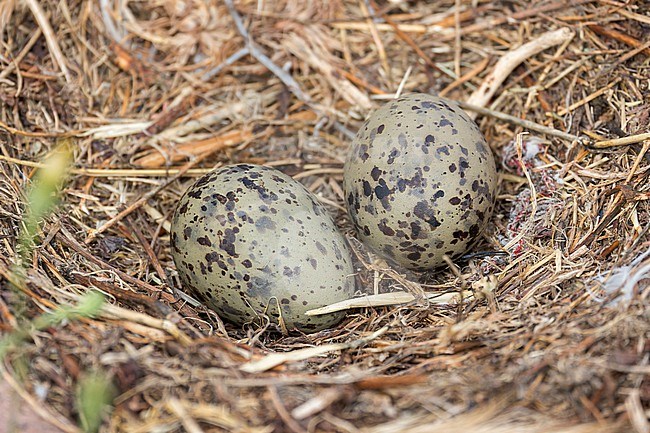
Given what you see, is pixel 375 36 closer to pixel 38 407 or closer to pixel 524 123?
pixel 524 123

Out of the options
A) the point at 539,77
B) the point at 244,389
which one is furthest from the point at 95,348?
the point at 539,77

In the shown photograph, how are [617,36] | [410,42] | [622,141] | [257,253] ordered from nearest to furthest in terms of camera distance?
1. [257,253]
2. [622,141]
3. [617,36]
4. [410,42]

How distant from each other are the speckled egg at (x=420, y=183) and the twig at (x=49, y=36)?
58.6 inches

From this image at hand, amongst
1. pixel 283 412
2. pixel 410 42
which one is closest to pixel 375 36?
pixel 410 42

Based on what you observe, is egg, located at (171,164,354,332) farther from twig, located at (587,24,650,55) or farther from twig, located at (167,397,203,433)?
twig, located at (587,24,650,55)

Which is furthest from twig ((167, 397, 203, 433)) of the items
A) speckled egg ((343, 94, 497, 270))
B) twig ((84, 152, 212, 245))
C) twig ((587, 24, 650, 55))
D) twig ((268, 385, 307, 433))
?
twig ((587, 24, 650, 55))

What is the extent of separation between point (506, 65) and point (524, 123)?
1.13 ft

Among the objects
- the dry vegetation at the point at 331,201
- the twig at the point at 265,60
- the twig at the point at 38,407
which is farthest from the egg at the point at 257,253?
the twig at the point at 265,60

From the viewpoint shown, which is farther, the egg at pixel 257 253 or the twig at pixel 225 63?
the twig at pixel 225 63

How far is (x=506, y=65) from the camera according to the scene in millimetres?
2900

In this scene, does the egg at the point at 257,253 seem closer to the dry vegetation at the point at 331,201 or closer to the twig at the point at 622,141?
the dry vegetation at the point at 331,201

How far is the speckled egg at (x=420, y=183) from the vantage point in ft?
7.49

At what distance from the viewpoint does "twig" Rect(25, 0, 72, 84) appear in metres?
3.02

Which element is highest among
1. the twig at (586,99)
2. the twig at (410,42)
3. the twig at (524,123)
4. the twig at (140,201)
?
the twig at (410,42)
